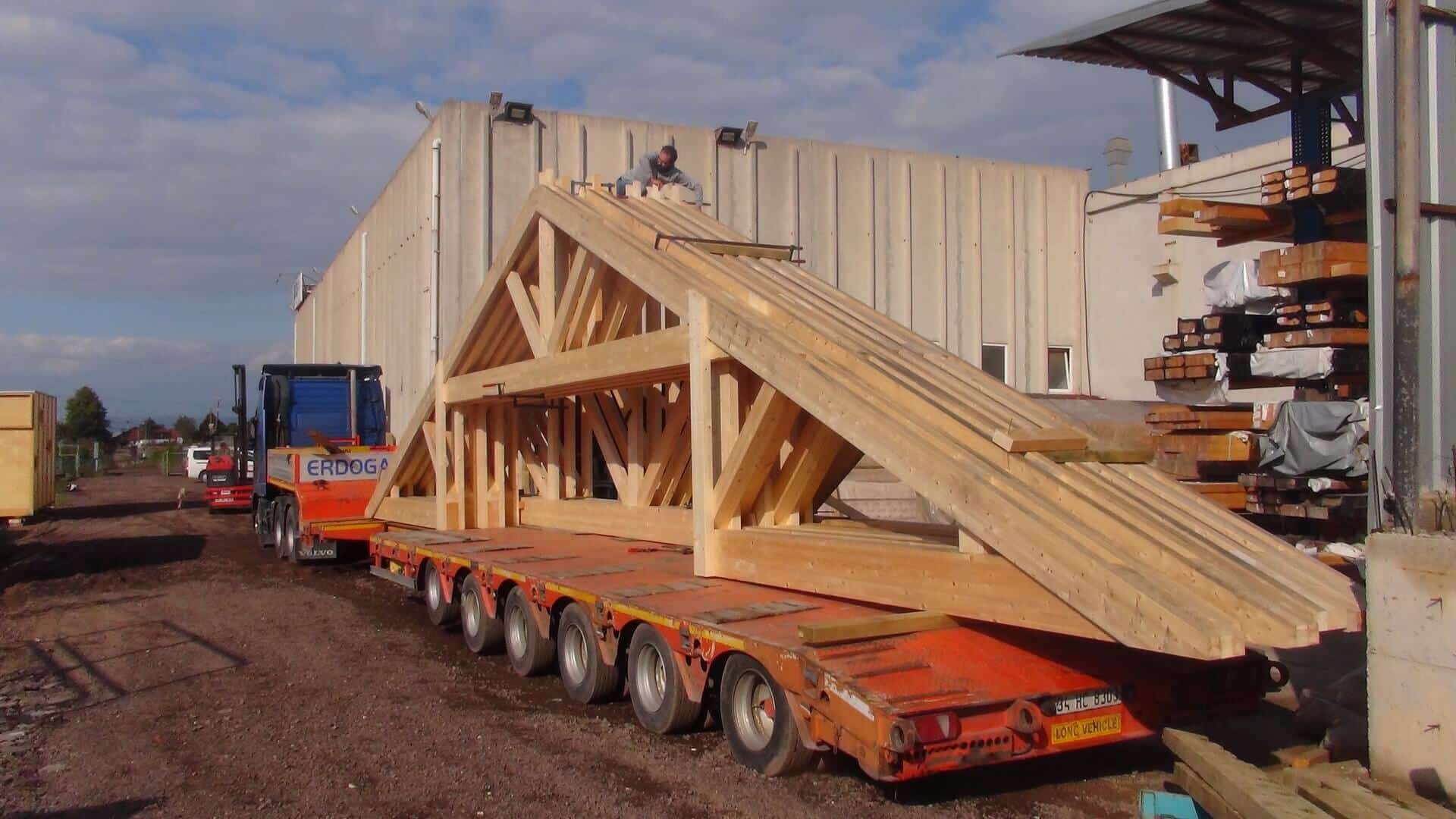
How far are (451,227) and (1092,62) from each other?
9.85 meters

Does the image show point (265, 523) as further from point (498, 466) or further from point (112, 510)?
point (112, 510)

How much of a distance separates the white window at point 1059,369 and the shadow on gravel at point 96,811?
18761mm

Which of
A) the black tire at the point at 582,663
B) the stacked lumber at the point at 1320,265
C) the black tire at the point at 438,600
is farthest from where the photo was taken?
the black tire at the point at 438,600

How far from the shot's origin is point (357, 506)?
16.6 m

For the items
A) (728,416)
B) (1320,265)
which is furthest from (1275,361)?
(728,416)

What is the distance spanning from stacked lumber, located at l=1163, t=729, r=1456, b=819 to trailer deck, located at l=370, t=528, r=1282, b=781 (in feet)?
1.20

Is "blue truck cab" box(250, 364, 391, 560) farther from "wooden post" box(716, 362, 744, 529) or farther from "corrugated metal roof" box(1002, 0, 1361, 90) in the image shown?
"corrugated metal roof" box(1002, 0, 1361, 90)

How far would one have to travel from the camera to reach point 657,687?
718 cm

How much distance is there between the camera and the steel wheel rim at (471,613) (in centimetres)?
978

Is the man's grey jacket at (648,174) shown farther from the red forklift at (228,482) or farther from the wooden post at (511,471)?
the red forklift at (228,482)

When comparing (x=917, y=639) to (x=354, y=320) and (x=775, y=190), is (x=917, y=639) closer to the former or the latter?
(x=775, y=190)

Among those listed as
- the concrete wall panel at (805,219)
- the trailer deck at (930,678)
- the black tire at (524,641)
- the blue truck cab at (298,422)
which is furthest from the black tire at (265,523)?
the trailer deck at (930,678)

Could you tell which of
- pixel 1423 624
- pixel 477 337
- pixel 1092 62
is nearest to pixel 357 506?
pixel 477 337

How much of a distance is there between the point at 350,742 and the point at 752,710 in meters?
2.59
